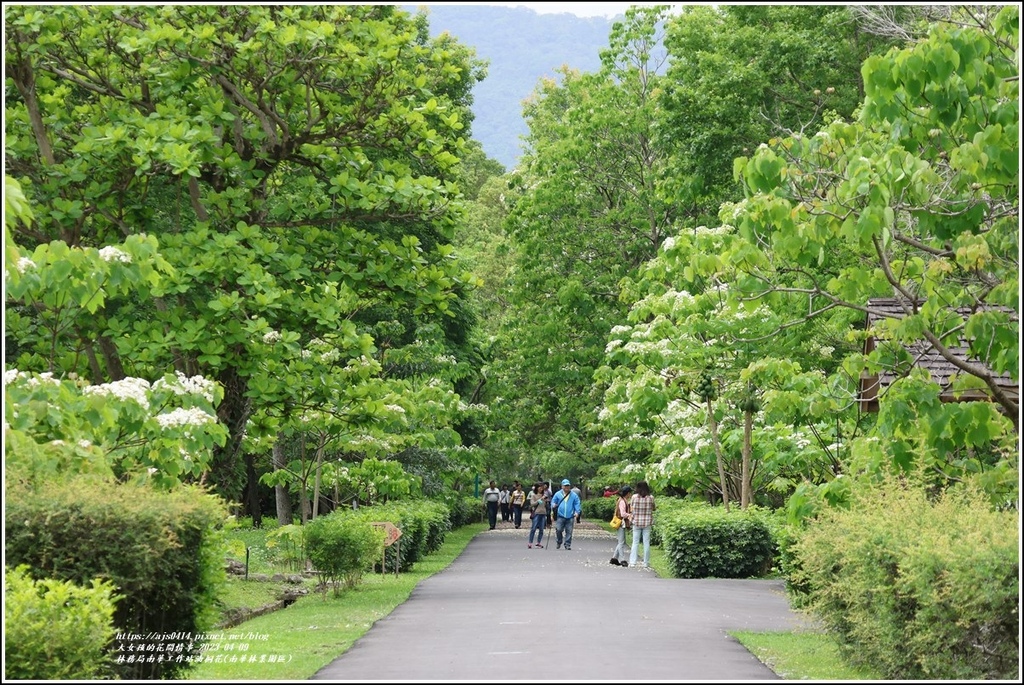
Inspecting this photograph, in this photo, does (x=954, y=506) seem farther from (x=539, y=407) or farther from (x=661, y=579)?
(x=539, y=407)

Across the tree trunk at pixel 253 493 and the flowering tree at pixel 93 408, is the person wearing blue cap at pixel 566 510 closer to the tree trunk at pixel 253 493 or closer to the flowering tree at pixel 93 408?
the tree trunk at pixel 253 493

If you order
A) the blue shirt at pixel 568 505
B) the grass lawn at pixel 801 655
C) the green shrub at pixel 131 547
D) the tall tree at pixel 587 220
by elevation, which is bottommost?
the grass lawn at pixel 801 655

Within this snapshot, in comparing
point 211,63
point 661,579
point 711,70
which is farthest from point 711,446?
point 211,63

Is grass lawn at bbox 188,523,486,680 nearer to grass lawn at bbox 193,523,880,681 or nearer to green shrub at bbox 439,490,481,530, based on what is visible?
grass lawn at bbox 193,523,880,681

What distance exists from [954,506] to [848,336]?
11.4 feet

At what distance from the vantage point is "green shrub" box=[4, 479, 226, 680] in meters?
9.98

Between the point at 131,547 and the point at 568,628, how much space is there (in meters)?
6.42

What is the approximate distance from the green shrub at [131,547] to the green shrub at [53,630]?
2.02 feet

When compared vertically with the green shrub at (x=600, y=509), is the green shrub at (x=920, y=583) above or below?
below

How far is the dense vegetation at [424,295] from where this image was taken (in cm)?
1104

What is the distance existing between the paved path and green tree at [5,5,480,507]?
4275 mm

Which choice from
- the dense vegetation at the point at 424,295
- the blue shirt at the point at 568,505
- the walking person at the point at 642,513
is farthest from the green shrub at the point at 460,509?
the walking person at the point at 642,513

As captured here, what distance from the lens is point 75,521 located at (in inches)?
395

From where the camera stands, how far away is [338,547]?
2152 centimetres
